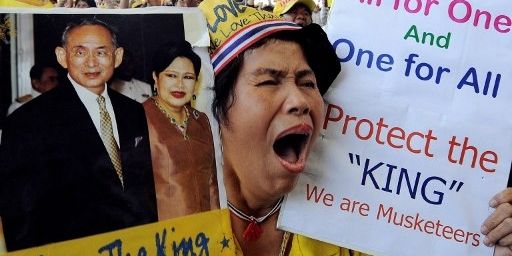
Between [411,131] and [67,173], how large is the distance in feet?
2.68

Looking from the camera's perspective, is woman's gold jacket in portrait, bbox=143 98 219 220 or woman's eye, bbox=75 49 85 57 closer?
woman's eye, bbox=75 49 85 57

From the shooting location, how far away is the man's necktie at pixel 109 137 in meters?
1.16

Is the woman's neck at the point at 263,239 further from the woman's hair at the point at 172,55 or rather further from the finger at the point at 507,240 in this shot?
the finger at the point at 507,240

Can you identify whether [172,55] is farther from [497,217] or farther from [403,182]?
[497,217]

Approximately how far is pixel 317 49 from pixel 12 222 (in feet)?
2.51

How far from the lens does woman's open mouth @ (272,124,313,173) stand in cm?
134

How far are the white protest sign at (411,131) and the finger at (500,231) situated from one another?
28 mm

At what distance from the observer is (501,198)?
142cm

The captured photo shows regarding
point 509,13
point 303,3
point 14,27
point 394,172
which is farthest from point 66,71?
point 303,3

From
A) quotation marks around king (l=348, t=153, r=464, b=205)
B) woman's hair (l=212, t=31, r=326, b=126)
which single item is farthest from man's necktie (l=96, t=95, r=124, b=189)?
quotation marks around king (l=348, t=153, r=464, b=205)

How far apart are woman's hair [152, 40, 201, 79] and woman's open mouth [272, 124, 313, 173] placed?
249mm

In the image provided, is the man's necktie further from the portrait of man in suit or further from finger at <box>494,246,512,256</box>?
finger at <box>494,246,512,256</box>

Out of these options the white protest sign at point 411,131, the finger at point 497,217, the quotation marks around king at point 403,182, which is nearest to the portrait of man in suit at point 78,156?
the white protest sign at point 411,131

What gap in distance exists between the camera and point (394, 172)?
4.74ft
